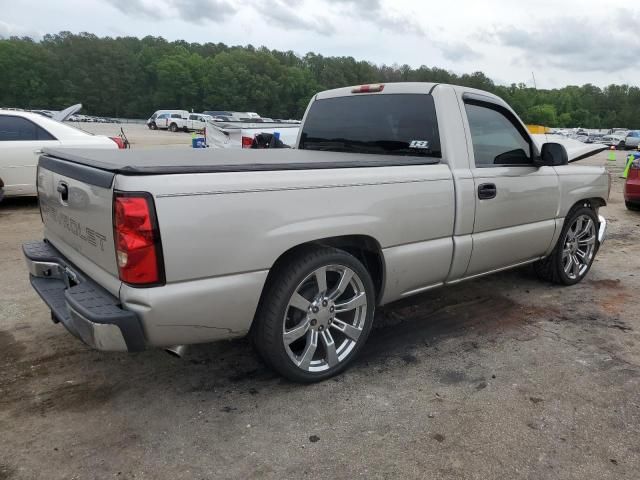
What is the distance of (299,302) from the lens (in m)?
2.86

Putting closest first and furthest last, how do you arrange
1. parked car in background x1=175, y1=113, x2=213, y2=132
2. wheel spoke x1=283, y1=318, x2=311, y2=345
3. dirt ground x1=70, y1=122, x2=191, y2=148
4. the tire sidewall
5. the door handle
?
1. wheel spoke x1=283, y1=318, x2=311, y2=345
2. the door handle
3. the tire sidewall
4. dirt ground x1=70, y1=122, x2=191, y2=148
5. parked car in background x1=175, y1=113, x2=213, y2=132

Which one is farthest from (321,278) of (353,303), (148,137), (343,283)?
(148,137)

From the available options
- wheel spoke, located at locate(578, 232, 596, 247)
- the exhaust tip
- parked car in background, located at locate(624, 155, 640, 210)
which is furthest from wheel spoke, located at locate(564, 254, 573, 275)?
parked car in background, located at locate(624, 155, 640, 210)

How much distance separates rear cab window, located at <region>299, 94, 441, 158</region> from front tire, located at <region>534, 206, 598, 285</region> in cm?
188

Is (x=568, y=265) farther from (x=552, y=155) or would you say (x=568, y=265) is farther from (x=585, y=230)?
(x=552, y=155)

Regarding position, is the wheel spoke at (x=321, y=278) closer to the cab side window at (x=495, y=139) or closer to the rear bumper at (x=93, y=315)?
the rear bumper at (x=93, y=315)

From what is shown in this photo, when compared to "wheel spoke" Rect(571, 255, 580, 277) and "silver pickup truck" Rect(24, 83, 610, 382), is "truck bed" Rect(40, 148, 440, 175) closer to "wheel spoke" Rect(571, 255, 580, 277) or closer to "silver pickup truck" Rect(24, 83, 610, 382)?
"silver pickup truck" Rect(24, 83, 610, 382)

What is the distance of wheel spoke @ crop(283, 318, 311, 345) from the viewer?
2.87m

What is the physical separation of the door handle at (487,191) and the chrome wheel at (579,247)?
4.77 ft

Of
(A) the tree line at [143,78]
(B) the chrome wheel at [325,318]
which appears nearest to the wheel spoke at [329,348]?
(B) the chrome wheel at [325,318]

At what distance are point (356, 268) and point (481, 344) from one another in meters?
1.26

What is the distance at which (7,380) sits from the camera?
300 centimetres

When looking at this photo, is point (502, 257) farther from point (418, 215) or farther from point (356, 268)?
point (356, 268)

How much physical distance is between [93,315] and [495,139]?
307 centimetres
